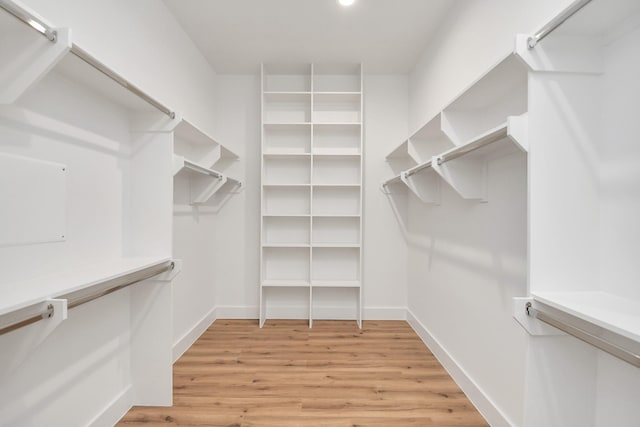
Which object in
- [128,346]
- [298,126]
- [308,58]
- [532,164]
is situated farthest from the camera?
[298,126]

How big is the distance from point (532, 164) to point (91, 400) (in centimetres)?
208

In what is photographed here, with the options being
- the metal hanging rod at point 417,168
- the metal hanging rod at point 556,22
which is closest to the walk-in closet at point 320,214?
the metal hanging rod at point 556,22

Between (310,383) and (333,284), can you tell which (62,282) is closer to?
(310,383)

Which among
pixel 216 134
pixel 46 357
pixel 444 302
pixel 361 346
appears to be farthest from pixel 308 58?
pixel 46 357

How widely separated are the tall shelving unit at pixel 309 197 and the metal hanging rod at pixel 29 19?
228 centimetres

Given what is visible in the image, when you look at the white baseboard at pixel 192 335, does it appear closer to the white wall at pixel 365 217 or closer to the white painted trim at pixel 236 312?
the white painted trim at pixel 236 312

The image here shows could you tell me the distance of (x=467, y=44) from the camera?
1958 millimetres

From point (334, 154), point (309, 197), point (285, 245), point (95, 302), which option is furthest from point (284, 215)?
point (95, 302)

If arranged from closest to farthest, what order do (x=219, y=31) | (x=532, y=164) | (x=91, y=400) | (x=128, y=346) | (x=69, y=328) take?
1. (x=532, y=164)
2. (x=69, y=328)
3. (x=91, y=400)
4. (x=128, y=346)
5. (x=219, y=31)

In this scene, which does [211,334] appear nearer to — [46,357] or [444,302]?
[46,357]

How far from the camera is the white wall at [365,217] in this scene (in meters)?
3.25

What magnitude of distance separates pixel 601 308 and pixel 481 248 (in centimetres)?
93

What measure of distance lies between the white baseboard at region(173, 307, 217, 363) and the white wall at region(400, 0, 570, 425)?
195 cm

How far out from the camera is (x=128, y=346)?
175 centimetres
